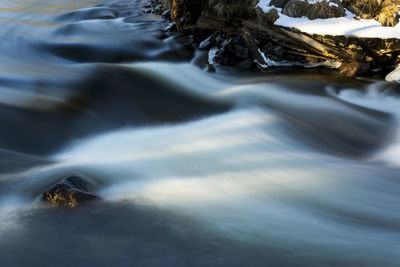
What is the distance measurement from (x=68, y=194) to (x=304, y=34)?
4.50 m

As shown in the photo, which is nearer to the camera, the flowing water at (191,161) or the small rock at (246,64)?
the flowing water at (191,161)

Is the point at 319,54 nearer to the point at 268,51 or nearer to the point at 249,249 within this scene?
the point at 268,51

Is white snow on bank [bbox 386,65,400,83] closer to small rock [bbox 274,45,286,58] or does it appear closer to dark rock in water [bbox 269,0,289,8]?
small rock [bbox 274,45,286,58]

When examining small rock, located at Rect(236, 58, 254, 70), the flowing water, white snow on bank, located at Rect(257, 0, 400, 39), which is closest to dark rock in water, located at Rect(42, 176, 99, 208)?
the flowing water

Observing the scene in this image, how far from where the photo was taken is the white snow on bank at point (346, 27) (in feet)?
18.1

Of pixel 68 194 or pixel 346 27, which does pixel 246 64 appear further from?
pixel 68 194

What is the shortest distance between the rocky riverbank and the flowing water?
1.03 feet

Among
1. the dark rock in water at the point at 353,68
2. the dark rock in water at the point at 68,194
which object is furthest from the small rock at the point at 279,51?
the dark rock in water at the point at 68,194

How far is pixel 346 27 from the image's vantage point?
5.71 metres

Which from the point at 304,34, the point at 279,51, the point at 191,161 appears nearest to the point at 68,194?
the point at 191,161

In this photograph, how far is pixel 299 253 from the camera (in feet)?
7.97

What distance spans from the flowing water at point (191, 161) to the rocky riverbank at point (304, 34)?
1.03ft

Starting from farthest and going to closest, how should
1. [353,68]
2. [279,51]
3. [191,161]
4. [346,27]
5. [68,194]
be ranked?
[279,51] → [353,68] → [346,27] → [191,161] → [68,194]

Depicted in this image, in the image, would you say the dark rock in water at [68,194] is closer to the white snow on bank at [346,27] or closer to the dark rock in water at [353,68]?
the white snow on bank at [346,27]
